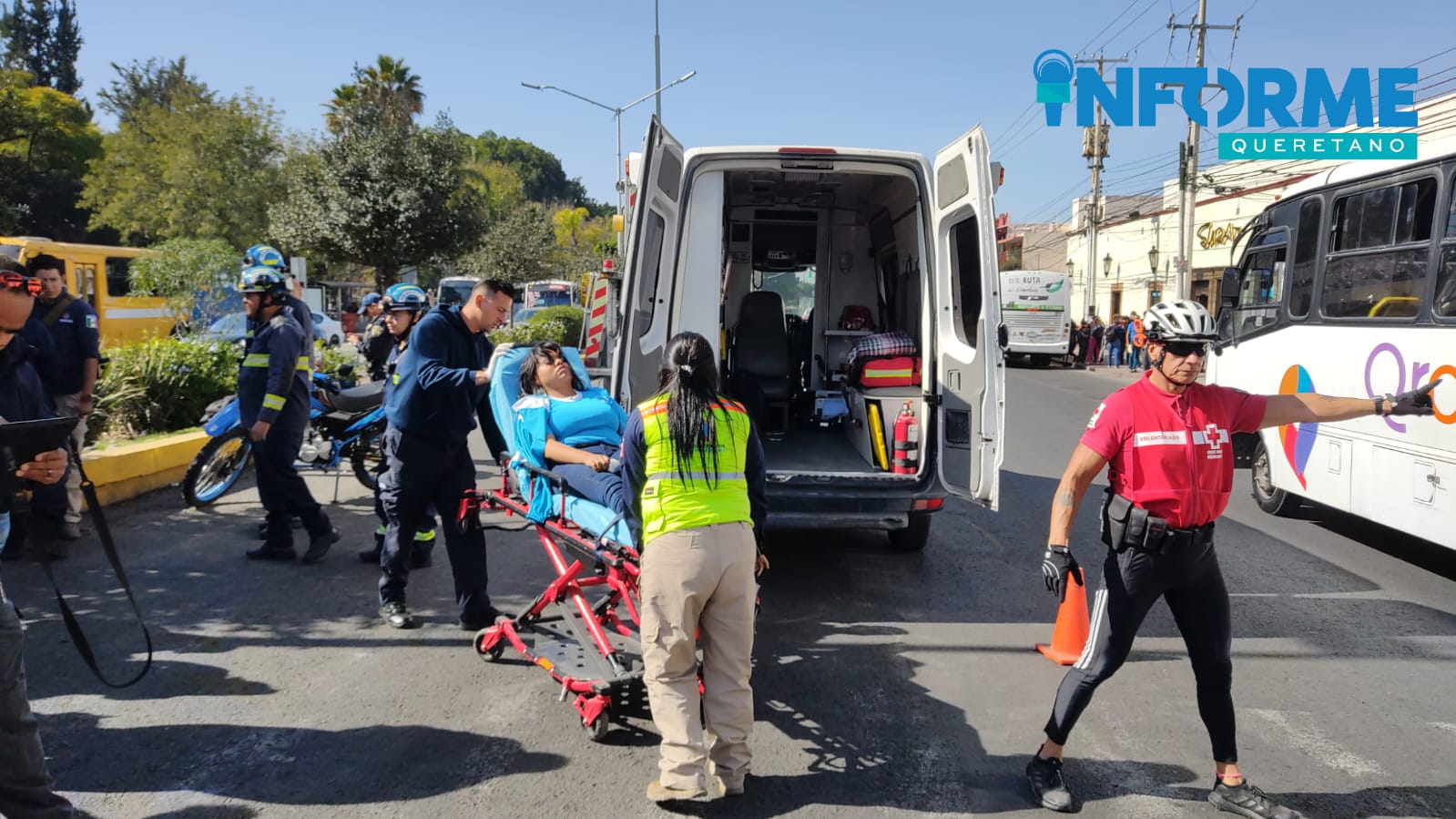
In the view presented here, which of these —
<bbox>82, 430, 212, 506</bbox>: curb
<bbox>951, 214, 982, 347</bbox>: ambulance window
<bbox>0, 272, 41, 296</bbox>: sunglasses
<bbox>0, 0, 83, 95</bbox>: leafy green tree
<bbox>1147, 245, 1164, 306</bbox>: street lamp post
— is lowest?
<bbox>82, 430, 212, 506</bbox>: curb

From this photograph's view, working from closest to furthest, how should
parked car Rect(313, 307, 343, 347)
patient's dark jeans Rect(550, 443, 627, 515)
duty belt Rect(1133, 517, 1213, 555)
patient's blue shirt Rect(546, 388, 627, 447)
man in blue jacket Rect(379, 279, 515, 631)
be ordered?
duty belt Rect(1133, 517, 1213, 555) < patient's dark jeans Rect(550, 443, 627, 515) < patient's blue shirt Rect(546, 388, 627, 447) < man in blue jacket Rect(379, 279, 515, 631) < parked car Rect(313, 307, 343, 347)

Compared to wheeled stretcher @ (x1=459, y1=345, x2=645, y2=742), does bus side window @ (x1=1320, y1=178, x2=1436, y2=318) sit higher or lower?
higher

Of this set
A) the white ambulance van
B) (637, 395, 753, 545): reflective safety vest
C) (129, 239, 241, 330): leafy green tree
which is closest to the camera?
(637, 395, 753, 545): reflective safety vest

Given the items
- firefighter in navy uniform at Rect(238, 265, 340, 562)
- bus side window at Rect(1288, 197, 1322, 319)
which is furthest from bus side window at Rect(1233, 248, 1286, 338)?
firefighter in navy uniform at Rect(238, 265, 340, 562)

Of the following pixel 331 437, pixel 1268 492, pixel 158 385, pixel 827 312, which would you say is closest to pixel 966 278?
pixel 827 312

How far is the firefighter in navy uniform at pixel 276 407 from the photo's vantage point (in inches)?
228

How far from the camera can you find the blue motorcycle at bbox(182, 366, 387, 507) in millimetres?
7012

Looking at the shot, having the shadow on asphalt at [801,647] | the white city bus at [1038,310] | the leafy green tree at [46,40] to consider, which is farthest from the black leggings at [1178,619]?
the leafy green tree at [46,40]

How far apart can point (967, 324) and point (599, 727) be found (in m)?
3.56

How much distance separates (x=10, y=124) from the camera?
3097 centimetres

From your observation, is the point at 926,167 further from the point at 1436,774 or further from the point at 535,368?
the point at 1436,774

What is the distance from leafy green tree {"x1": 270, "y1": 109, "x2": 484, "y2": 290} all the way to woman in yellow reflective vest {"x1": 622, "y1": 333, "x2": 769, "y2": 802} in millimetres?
25431

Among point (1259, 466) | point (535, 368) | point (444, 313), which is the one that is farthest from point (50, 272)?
point (1259, 466)

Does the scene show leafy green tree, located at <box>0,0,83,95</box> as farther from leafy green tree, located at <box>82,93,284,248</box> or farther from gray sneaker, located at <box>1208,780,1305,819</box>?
→ gray sneaker, located at <box>1208,780,1305,819</box>
